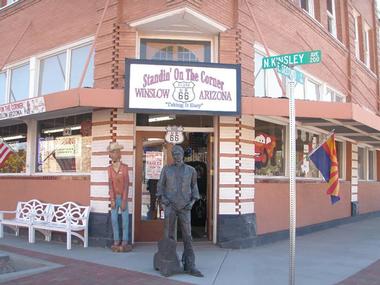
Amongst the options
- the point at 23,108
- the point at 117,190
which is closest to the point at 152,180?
the point at 117,190

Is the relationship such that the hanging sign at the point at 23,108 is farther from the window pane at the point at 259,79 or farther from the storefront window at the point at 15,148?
the window pane at the point at 259,79

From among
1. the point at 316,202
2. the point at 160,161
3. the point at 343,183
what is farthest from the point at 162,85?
the point at 343,183

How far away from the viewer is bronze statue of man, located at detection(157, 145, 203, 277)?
305 inches

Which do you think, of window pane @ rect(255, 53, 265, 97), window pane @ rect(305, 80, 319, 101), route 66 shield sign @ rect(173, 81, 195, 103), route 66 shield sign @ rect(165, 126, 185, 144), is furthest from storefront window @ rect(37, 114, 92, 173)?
window pane @ rect(305, 80, 319, 101)

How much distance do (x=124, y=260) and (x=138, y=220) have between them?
5.76 ft

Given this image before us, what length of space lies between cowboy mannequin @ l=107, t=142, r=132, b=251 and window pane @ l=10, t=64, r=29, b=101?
14.9ft

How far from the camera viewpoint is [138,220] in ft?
34.0

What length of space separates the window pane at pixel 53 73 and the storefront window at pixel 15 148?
4.38 ft

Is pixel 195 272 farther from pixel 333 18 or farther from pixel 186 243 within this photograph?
pixel 333 18

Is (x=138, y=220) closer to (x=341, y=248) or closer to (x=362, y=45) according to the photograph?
(x=341, y=248)

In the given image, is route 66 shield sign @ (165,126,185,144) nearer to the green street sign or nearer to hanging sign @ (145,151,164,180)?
hanging sign @ (145,151,164,180)

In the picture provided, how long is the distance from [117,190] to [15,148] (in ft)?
16.5

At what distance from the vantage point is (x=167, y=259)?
7578 mm

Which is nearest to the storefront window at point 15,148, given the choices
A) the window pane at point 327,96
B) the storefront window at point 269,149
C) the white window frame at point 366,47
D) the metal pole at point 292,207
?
the storefront window at point 269,149
